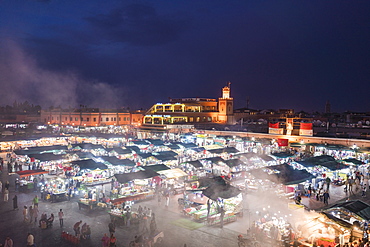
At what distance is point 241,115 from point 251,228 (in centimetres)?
5598

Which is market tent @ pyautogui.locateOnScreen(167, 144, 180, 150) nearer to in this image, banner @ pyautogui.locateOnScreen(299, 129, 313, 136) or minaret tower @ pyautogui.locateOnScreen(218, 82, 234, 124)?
banner @ pyautogui.locateOnScreen(299, 129, 313, 136)

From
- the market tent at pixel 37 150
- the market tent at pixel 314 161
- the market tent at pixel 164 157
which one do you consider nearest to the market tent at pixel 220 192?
the market tent at pixel 164 157

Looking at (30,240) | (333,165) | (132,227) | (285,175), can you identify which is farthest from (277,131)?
(30,240)

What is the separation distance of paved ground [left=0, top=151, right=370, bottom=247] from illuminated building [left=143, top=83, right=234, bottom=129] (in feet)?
127

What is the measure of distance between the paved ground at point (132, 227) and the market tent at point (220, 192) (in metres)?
1.11

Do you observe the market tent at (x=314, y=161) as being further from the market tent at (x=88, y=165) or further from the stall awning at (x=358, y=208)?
the market tent at (x=88, y=165)

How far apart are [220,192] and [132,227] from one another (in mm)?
3762

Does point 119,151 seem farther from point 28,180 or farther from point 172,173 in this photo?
point 172,173

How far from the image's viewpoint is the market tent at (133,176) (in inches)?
578

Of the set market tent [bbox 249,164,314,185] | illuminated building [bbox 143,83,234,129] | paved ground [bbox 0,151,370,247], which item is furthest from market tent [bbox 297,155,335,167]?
illuminated building [bbox 143,83,234,129]

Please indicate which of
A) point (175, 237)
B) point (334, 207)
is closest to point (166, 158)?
point (175, 237)

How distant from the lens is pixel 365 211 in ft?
31.4

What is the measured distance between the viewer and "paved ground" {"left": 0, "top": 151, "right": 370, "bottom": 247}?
10.4 meters

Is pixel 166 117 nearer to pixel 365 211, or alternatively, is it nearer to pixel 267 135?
pixel 267 135
